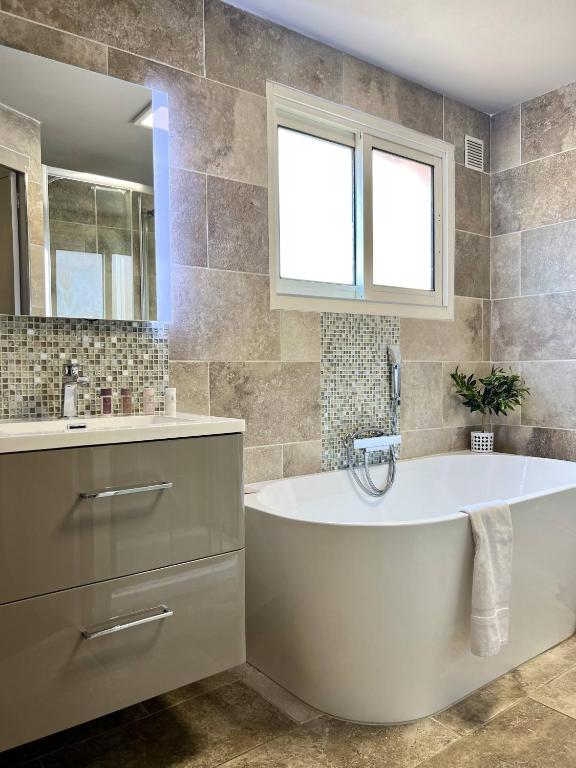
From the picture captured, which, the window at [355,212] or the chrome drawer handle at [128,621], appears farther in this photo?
the window at [355,212]

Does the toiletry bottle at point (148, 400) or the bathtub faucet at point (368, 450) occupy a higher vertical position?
the toiletry bottle at point (148, 400)

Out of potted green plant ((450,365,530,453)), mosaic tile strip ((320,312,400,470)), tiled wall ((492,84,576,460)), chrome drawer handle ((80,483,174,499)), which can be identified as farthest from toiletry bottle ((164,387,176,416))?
tiled wall ((492,84,576,460))

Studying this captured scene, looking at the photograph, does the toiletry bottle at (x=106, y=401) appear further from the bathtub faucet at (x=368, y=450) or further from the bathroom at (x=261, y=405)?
the bathtub faucet at (x=368, y=450)

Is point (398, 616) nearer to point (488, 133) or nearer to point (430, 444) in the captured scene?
point (430, 444)

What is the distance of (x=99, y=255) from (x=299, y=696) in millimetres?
1641

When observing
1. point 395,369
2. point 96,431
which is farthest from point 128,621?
point 395,369

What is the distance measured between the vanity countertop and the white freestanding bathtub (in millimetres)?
458

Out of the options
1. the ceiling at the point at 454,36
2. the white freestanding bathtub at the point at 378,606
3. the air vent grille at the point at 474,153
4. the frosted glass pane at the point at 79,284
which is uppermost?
Answer: the ceiling at the point at 454,36

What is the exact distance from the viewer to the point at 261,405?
2.45m

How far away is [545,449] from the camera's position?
3197 mm

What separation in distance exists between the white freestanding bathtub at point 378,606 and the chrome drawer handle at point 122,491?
20.1 inches

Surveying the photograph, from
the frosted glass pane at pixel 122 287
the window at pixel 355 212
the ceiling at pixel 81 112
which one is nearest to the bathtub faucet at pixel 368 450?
the window at pixel 355 212

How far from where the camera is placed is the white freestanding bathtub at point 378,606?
1.75 meters

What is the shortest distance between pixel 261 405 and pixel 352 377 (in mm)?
560
